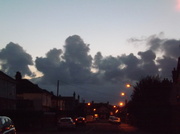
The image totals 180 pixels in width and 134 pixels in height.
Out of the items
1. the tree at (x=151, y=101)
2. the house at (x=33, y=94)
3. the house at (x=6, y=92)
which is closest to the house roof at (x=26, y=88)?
the house at (x=33, y=94)

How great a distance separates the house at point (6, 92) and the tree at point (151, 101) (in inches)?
800

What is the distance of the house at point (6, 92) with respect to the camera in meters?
50.4

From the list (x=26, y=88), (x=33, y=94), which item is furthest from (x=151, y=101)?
(x=26, y=88)

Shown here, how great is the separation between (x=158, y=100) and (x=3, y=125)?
41.0 meters

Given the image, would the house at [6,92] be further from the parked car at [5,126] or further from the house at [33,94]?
the parked car at [5,126]

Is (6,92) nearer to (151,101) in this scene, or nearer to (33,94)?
(151,101)

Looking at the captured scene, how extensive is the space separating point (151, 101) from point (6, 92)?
22074mm

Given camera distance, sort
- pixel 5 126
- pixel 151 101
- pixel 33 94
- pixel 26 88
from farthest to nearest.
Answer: pixel 26 88 < pixel 33 94 < pixel 151 101 < pixel 5 126

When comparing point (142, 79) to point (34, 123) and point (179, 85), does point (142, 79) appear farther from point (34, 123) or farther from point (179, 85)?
point (34, 123)

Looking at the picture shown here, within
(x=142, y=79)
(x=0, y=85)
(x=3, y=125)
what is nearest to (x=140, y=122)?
(x=142, y=79)

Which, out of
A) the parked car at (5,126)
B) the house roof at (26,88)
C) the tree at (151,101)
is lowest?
the parked car at (5,126)

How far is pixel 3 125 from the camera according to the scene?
1780 centimetres

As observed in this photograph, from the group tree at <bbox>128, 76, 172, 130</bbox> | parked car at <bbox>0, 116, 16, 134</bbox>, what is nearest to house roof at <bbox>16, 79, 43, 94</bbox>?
tree at <bbox>128, 76, 172, 130</bbox>

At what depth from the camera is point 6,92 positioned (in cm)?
5278
